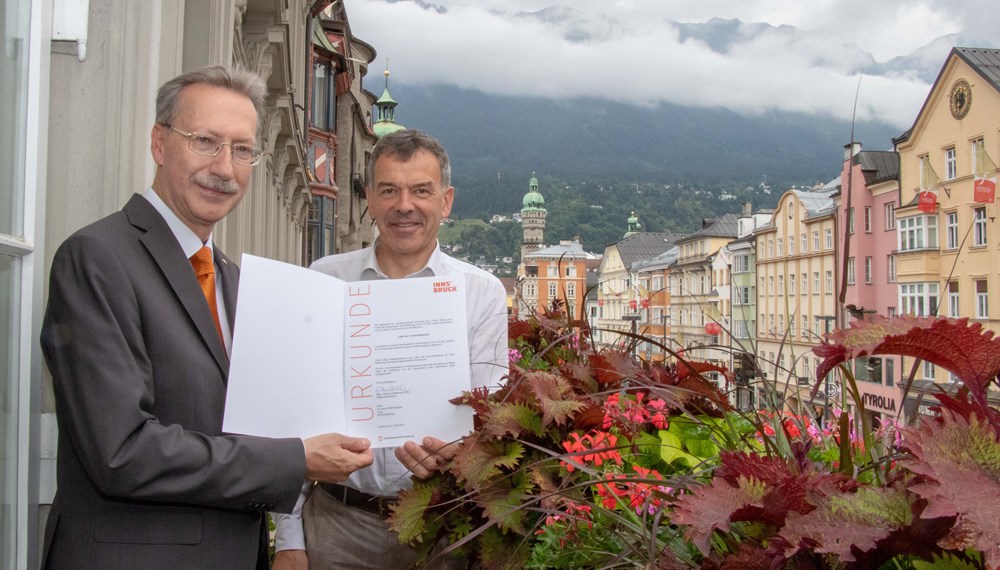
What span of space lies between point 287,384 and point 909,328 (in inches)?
49.5

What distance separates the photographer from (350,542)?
2.53 m

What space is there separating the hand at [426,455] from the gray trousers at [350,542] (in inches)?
16.1

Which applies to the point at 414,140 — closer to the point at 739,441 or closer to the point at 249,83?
the point at 249,83

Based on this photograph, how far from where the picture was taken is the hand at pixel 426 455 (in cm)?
206

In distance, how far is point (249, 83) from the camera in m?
1.98

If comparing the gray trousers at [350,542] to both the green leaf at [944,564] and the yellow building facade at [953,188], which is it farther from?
the yellow building facade at [953,188]

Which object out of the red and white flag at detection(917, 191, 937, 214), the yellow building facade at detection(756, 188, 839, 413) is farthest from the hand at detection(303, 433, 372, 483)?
the yellow building facade at detection(756, 188, 839, 413)

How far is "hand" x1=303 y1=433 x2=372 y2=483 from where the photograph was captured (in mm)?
1896

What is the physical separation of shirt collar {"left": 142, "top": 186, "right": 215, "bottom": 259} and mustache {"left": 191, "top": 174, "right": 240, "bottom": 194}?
3.5 inches

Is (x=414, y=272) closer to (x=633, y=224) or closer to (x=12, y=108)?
(x=12, y=108)

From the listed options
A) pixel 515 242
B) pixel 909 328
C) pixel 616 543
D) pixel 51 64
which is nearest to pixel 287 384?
pixel 616 543

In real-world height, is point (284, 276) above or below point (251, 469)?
above

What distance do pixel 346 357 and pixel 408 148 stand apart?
2.41 ft

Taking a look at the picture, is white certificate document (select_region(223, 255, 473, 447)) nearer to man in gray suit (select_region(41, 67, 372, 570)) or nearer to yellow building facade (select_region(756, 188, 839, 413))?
man in gray suit (select_region(41, 67, 372, 570))
